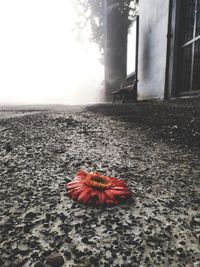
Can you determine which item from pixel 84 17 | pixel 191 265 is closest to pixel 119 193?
pixel 191 265

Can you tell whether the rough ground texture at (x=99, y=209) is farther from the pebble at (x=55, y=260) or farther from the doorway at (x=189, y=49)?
the doorway at (x=189, y=49)

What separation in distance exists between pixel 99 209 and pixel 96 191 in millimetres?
82

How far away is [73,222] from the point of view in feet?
3.03

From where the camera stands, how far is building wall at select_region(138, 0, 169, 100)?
479 cm

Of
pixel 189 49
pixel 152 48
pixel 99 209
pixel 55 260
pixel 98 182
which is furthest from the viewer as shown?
pixel 152 48

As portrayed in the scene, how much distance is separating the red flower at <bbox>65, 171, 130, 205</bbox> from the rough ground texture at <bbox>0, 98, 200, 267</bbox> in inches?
1.4

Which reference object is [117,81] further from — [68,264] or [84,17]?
[68,264]

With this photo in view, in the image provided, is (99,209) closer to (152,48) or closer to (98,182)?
(98,182)

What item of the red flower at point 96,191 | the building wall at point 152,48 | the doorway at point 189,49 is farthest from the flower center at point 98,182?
the building wall at point 152,48

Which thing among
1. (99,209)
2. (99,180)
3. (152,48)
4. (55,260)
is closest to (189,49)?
(152,48)

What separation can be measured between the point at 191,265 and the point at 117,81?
9785mm

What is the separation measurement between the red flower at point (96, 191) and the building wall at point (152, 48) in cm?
Answer: 405

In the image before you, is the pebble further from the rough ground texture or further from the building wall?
the building wall

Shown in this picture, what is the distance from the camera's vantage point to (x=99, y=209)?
39.0 inches
